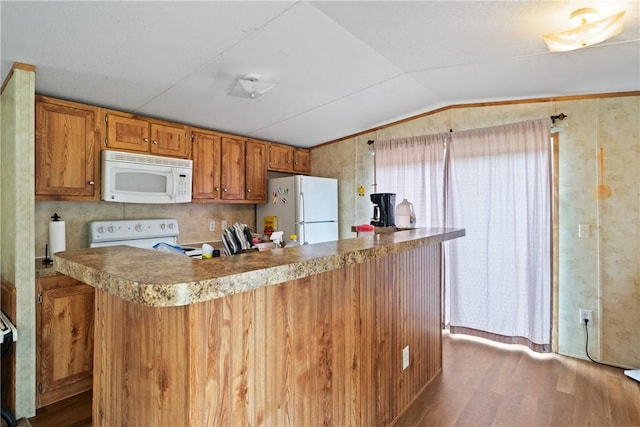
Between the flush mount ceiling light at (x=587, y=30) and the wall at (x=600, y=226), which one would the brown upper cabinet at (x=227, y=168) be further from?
the flush mount ceiling light at (x=587, y=30)

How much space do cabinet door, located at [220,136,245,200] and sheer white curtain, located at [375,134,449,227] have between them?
157 centimetres

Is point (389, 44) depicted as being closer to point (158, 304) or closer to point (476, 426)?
point (158, 304)

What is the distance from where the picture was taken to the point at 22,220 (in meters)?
2.08

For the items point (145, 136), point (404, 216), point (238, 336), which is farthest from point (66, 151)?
point (404, 216)

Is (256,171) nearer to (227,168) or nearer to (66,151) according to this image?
(227,168)

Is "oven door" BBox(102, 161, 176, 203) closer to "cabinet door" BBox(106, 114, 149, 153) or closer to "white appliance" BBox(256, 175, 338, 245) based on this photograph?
"cabinet door" BBox(106, 114, 149, 153)

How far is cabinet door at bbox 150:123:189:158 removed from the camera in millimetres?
3016

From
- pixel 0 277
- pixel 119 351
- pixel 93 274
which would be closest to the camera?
pixel 93 274

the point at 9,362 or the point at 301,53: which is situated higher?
the point at 301,53

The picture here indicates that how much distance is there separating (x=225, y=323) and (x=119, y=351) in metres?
0.43

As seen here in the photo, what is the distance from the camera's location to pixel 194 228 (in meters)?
3.65

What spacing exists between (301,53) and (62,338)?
2.53m

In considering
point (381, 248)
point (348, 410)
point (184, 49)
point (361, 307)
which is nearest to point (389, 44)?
point (184, 49)

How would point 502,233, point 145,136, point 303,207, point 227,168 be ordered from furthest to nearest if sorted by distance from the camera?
point 303,207 → point 227,168 → point 502,233 → point 145,136
